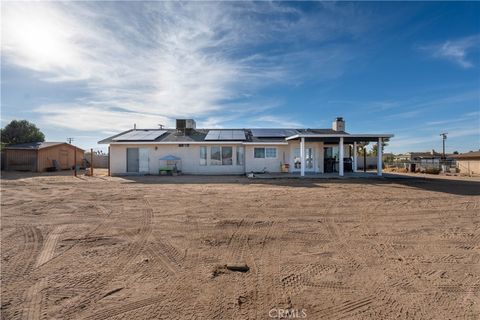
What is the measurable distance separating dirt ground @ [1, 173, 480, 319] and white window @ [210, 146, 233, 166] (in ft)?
40.5

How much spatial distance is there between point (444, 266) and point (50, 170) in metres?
31.0

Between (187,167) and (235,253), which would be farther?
(187,167)

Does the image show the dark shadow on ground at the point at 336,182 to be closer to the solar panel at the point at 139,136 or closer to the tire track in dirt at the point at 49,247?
the solar panel at the point at 139,136

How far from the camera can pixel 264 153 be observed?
66.8ft

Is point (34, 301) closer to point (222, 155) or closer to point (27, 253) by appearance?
point (27, 253)

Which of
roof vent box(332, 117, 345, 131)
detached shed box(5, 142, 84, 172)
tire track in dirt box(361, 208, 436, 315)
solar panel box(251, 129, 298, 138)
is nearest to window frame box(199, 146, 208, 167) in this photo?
solar panel box(251, 129, 298, 138)

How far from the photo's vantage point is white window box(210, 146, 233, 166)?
20.2 metres

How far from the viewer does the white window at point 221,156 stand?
20.2 metres

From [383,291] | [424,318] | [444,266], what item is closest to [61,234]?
[383,291]

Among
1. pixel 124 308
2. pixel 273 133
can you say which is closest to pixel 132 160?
pixel 273 133

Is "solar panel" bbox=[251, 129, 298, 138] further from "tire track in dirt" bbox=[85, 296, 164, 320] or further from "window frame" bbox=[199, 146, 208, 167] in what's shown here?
"tire track in dirt" bbox=[85, 296, 164, 320]

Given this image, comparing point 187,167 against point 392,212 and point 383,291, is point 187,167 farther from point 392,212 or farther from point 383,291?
point 383,291

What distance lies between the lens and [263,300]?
313 centimetres

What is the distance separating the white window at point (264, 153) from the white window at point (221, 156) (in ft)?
6.17
